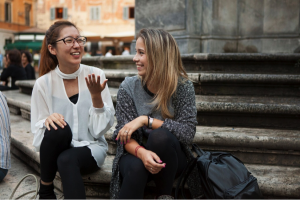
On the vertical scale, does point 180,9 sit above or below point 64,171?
above

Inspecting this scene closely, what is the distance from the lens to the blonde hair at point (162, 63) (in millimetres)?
2053

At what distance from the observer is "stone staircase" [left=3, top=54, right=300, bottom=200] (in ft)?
7.66

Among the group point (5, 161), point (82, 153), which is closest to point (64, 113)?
point (82, 153)

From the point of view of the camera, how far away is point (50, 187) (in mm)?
2062

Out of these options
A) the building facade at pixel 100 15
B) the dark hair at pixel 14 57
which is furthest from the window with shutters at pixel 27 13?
the dark hair at pixel 14 57

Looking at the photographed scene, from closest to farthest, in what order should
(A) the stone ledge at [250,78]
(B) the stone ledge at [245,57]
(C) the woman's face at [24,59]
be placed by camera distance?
(A) the stone ledge at [250,78]
(B) the stone ledge at [245,57]
(C) the woman's face at [24,59]

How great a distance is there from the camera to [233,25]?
4301 mm

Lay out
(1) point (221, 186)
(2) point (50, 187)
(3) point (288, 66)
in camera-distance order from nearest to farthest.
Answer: (1) point (221, 186) < (2) point (50, 187) < (3) point (288, 66)

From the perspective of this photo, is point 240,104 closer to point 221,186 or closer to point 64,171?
point 221,186

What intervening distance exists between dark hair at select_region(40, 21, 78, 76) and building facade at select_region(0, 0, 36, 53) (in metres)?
27.6

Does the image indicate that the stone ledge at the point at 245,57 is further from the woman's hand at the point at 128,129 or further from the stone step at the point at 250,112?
the woman's hand at the point at 128,129

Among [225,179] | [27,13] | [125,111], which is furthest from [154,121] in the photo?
[27,13]

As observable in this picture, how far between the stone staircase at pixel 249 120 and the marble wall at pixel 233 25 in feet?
2.16

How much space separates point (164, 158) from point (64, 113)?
78cm
